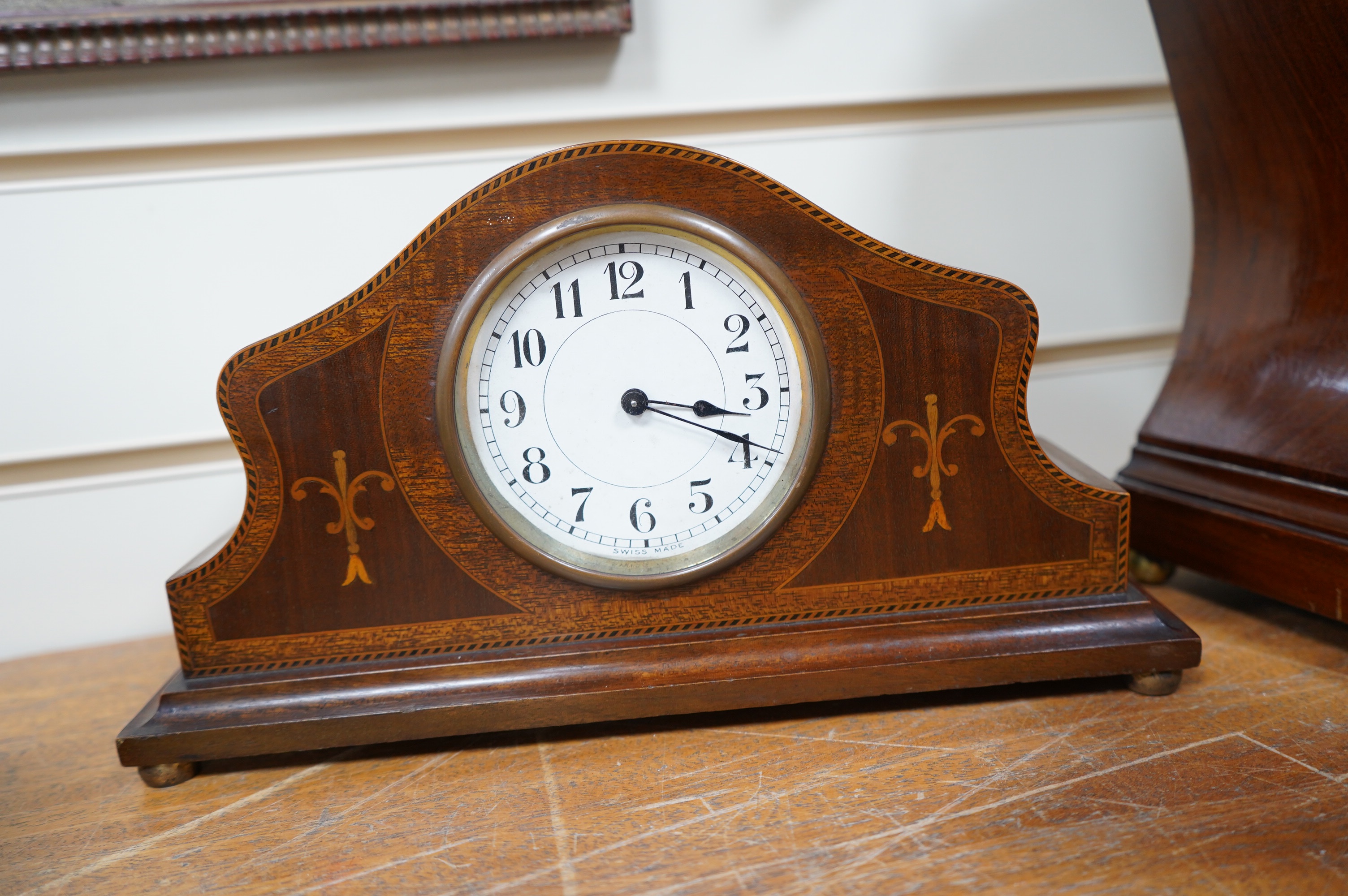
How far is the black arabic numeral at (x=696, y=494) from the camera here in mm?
711

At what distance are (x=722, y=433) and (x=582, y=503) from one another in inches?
4.6

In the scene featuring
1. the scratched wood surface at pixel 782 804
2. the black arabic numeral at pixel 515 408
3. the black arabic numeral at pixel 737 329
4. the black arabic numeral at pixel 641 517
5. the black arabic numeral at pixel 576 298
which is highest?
the black arabic numeral at pixel 576 298

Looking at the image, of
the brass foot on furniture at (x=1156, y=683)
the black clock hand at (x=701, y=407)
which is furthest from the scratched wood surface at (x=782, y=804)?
the black clock hand at (x=701, y=407)

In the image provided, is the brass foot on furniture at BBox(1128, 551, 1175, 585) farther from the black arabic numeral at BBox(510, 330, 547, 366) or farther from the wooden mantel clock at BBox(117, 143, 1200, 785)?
the black arabic numeral at BBox(510, 330, 547, 366)

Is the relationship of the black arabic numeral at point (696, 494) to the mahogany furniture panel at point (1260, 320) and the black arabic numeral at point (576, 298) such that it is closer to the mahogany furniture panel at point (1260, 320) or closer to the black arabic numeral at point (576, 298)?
the black arabic numeral at point (576, 298)

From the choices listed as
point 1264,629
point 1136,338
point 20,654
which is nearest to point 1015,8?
point 1136,338

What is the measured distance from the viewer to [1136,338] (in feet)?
3.89

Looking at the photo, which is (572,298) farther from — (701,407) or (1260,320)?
(1260,320)

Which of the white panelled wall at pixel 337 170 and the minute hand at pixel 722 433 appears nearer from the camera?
the minute hand at pixel 722 433

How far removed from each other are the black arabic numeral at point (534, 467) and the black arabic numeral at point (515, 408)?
0.02 m

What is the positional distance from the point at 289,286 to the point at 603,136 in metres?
0.37

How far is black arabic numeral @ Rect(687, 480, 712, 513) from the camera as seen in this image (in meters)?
0.71

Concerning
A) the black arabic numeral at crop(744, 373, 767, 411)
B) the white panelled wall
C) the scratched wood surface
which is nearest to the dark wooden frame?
the white panelled wall

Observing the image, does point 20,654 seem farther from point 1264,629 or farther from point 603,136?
point 1264,629
